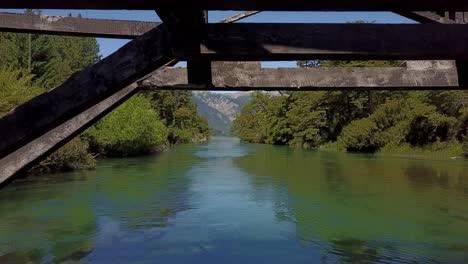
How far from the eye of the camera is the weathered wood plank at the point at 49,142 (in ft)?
9.29

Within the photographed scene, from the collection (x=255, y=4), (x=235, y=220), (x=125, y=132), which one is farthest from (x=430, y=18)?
(x=125, y=132)

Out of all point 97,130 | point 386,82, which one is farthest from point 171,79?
point 97,130

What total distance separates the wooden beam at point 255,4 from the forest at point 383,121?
30.6m

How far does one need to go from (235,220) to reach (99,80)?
8806 mm

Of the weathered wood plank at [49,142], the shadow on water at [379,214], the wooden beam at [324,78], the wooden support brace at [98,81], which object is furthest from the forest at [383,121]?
the wooden support brace at [98,81]

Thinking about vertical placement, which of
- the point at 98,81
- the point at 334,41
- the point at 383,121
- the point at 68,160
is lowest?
the point at 68,160

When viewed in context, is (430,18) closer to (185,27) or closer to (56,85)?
(185,27)

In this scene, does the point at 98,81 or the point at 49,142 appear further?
the point at 49,142

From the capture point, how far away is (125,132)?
34.4 metres

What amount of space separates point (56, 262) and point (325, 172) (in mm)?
17582

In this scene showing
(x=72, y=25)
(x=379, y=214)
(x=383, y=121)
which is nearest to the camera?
(x=72, y=25)

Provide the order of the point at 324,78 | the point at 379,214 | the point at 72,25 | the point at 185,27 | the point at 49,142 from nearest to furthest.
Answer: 1. the point at 185,27
2. the point at 49,142
3. the point at 72,25
4. the point at 324,78
5. the point at 379,214

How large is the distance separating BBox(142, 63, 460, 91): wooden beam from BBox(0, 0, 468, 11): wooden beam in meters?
1.27

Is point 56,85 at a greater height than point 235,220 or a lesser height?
greater
